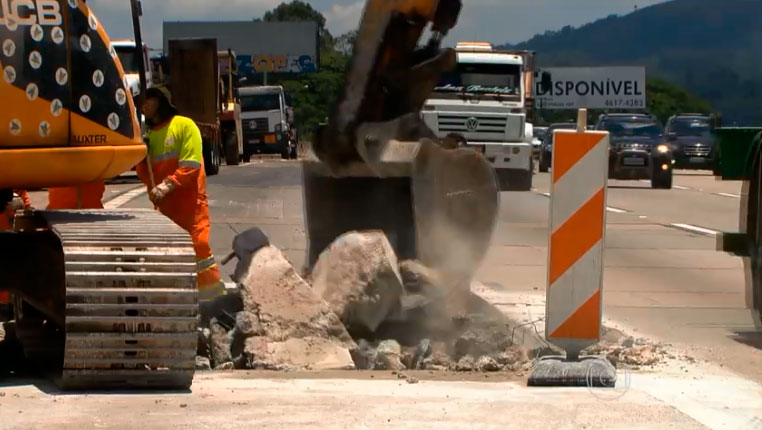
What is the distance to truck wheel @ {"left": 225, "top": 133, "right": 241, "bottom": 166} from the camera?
42.7 meters

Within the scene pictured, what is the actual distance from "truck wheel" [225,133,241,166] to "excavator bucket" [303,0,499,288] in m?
30.1

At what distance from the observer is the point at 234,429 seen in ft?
21.4

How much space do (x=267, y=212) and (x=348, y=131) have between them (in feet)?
33.7

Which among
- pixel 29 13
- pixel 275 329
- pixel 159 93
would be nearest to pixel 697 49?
pixel 159 93

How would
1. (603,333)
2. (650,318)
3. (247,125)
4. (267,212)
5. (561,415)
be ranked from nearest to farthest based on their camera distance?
(561,415), (603,333), (650,318), (267,212), (247,125)

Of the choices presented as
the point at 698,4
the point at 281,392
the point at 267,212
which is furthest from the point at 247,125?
the point at 281,392

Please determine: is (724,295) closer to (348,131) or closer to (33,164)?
(348,131)

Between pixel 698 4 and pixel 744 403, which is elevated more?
pixel 698 4

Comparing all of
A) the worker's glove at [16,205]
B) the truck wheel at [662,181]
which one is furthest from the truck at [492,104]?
the worker's glove at [16,205]

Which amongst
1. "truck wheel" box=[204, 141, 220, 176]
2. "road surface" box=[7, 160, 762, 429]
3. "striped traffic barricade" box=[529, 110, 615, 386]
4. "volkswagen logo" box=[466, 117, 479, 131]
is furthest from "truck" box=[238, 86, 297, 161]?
"striped traffic barricade" box=[529, 110, 615, 386]

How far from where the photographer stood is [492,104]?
2839cm

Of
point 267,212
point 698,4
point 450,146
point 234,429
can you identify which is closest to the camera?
point 234,429

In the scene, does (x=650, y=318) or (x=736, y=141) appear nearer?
(x=736, y=141)

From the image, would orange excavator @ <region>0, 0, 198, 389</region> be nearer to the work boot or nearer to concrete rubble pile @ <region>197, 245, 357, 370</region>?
concrete rubble pile @ <region>197, 245, 357, 370</region>
